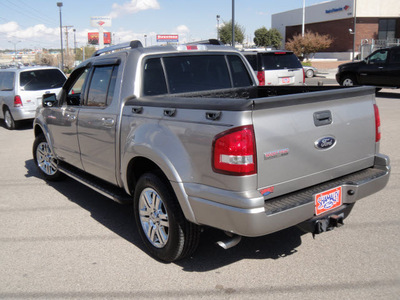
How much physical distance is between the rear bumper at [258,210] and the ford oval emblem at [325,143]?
348mm

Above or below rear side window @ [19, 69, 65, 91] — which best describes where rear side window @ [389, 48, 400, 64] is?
above

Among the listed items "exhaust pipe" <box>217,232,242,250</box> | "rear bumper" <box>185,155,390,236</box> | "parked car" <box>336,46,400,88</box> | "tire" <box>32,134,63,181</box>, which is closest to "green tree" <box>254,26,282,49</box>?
"parked car" <box>336,46,400,88</box>

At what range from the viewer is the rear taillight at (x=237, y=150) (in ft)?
10.0

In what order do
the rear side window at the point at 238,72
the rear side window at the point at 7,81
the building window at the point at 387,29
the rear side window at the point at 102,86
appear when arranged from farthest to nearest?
the building window at the point at 387,29, the rear side window at the point at 7,81, the rear side window at the point at 238,72, the rear side window at the point at 102,86

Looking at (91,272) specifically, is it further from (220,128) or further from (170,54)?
(170,54)

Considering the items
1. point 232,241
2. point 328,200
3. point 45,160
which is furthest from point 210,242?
point 45,160

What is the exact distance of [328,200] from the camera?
3.55m

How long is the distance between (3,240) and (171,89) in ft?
8.12

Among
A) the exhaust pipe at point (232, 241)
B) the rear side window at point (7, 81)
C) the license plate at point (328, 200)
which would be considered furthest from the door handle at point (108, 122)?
the rear side window at point (7, 81)

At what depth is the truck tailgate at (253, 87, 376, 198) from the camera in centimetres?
315

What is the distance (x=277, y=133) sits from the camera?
3.19 meters

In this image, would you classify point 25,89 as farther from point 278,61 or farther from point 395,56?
point 395,56

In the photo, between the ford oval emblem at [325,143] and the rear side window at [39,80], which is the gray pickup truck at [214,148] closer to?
the ford oval emblem at [325,143]

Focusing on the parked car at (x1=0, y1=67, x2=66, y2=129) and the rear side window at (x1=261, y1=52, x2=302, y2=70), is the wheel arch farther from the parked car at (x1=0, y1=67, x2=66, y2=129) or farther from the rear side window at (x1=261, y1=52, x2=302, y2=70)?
the rear side window at (x1=261, y1=52, x2=302, y2=70)
